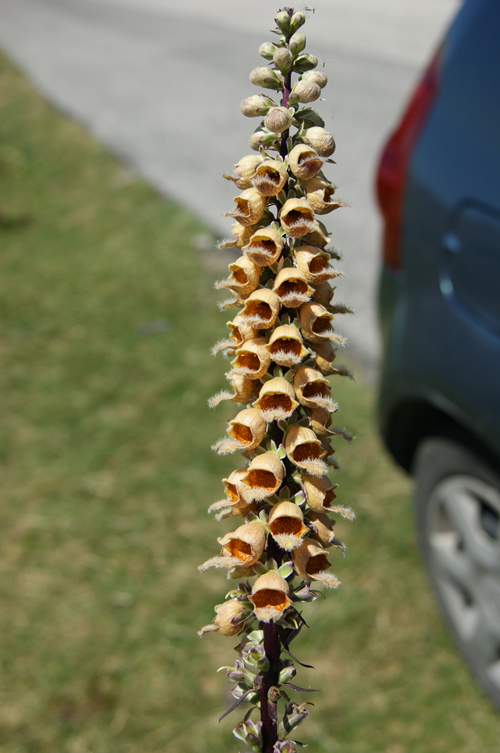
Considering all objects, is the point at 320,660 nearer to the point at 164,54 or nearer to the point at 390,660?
the point at 390,660

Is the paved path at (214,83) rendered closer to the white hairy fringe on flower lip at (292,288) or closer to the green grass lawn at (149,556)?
the green grass lawn at (149,556)

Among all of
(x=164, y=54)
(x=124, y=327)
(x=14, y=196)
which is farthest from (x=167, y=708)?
(x=164, y=54)

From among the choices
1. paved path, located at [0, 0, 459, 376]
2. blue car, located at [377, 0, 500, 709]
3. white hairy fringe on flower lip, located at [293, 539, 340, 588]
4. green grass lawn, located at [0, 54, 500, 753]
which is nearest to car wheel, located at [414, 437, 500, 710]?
blue car, located at [377, 0, 500, 709]

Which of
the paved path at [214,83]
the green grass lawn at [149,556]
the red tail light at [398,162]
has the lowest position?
the green grass lawn at [149,556]

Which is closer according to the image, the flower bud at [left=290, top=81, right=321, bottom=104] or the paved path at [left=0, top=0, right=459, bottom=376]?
the flower bud at [left=290, top=81, right=321, bottom=104]

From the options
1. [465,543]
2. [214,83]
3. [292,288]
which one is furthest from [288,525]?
[214,83]

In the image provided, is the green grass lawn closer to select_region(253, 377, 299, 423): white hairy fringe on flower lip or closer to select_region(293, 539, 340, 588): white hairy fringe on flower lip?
select_region(293, 539, 340, 588): white hairy fringe on flower lip

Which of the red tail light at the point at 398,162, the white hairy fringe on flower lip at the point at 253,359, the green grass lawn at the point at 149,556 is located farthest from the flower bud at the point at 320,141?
the green grass lawn at the point at 149,556

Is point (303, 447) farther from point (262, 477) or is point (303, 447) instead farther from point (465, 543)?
point (465, 543)
